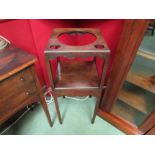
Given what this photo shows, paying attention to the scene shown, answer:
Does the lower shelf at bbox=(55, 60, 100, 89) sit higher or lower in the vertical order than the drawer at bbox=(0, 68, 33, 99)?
lower

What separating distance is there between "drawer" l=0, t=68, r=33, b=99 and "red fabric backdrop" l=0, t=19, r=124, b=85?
1.22 feet

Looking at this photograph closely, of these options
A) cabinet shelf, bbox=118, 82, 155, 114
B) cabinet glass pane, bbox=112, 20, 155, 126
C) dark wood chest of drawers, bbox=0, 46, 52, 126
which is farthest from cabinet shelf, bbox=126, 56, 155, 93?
dark wood chest of drawers, bbox=0, 46, 52, 126

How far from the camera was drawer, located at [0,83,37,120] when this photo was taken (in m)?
0.70

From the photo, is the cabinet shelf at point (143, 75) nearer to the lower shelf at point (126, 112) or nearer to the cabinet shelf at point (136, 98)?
the cabinet shelf at point (136, 98)

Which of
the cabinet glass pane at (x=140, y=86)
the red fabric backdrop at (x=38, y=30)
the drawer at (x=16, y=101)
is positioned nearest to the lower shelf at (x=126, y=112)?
the cabinet glass pane at (x=140, y=86)

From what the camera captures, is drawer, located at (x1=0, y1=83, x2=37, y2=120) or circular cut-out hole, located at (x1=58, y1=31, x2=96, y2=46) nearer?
drawer, located at (x1=0, y1=83, x2=37, y2=120)

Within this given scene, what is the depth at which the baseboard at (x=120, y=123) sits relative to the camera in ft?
3.51

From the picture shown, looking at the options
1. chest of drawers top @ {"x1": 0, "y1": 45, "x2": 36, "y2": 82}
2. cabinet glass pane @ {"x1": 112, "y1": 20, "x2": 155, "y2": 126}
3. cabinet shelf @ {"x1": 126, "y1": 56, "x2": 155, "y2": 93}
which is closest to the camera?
chest of drawers top @ {"x1": 0, "y1": 45, "x2": 36, "y2": 82}

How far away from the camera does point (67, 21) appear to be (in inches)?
43.0

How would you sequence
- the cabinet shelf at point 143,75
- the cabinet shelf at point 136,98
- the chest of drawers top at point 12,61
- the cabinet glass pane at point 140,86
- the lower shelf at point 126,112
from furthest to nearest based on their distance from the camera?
the lower shelf at point 126,112, the cabinet shelf at point 136,98, the cabinet shelf at point 143,75, the cabinet glass pane at point 140,86, the chest of drawers top at point 12,61

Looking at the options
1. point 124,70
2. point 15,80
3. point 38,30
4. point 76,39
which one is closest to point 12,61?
point 15,80

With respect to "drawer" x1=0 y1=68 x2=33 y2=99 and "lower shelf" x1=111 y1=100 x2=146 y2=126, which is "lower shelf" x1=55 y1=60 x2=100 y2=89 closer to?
"drawer" x1=0 y1=68 x2=33 y2=99

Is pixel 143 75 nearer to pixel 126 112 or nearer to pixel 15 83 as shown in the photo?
pixel 126 112
